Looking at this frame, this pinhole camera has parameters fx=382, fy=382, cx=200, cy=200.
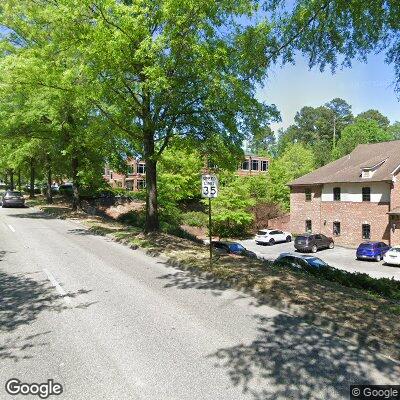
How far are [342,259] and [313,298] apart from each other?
24.2m

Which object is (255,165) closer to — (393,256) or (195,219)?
(195,219)

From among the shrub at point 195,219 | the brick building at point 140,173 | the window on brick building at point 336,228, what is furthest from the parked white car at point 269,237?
the brick building at point 140,173

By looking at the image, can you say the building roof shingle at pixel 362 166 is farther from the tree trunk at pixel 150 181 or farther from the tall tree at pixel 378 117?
the tall tree at pixel 378 117

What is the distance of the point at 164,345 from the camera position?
19.8 feet

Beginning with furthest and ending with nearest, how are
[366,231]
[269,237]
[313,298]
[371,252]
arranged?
[269,237]
[366,231]
[371,252]
[313,298]

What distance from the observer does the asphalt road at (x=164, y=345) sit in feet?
16.0

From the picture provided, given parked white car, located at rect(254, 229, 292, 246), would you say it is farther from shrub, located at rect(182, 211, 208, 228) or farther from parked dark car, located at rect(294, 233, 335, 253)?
shrub, located at rect(182, 211, 208, 228)

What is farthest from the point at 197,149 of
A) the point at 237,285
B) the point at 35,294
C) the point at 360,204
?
the point at 360,204

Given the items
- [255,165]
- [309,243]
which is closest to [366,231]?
[309,243]

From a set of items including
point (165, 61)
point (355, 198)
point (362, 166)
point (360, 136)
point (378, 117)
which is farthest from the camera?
point (378, 117)

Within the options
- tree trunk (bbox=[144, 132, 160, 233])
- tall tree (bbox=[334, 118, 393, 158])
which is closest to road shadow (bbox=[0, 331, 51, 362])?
tree trunk (bbox=[144, 132, 160, 233])

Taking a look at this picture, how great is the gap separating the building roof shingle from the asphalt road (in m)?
29.4

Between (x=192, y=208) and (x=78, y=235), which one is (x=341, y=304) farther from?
(x=192, y=208)

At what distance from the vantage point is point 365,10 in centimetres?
866
